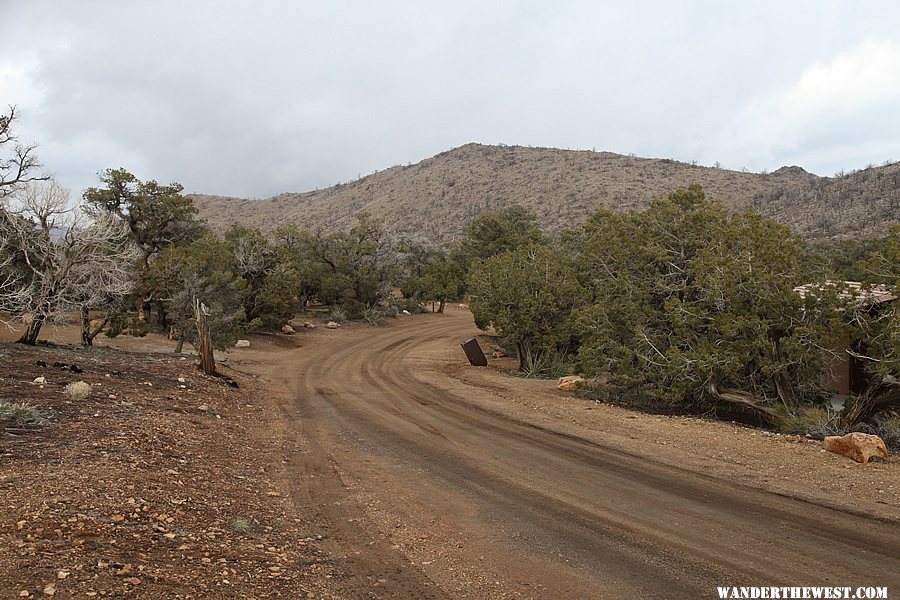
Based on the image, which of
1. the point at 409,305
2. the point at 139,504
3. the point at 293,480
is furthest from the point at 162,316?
the point at 409,305

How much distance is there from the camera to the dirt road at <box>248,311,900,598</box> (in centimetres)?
513

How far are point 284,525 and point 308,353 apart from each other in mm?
21592

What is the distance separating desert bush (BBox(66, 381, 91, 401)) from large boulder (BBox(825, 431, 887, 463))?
13358 millimetres

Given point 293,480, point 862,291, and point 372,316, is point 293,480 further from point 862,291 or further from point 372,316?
point 372,316

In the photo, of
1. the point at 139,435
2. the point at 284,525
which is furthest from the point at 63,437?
the point at 284,525

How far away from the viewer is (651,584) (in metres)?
5.04

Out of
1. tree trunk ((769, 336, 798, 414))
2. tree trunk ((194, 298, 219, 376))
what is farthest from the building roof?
tree trunk ((194, 298, 219, 376))

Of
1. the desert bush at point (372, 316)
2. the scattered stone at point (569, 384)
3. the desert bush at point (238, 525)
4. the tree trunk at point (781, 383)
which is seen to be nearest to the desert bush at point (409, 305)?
the desert bush at point (372, 316)

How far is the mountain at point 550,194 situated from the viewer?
154 ft

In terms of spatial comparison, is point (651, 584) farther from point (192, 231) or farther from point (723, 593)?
Answer: point (192, 231)

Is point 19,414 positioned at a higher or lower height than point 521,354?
higher

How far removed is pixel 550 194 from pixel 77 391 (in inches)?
2942

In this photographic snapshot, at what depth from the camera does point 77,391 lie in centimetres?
998

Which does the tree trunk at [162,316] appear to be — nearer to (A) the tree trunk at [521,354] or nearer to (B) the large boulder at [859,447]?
(A) the tree trunk at [521,354]
